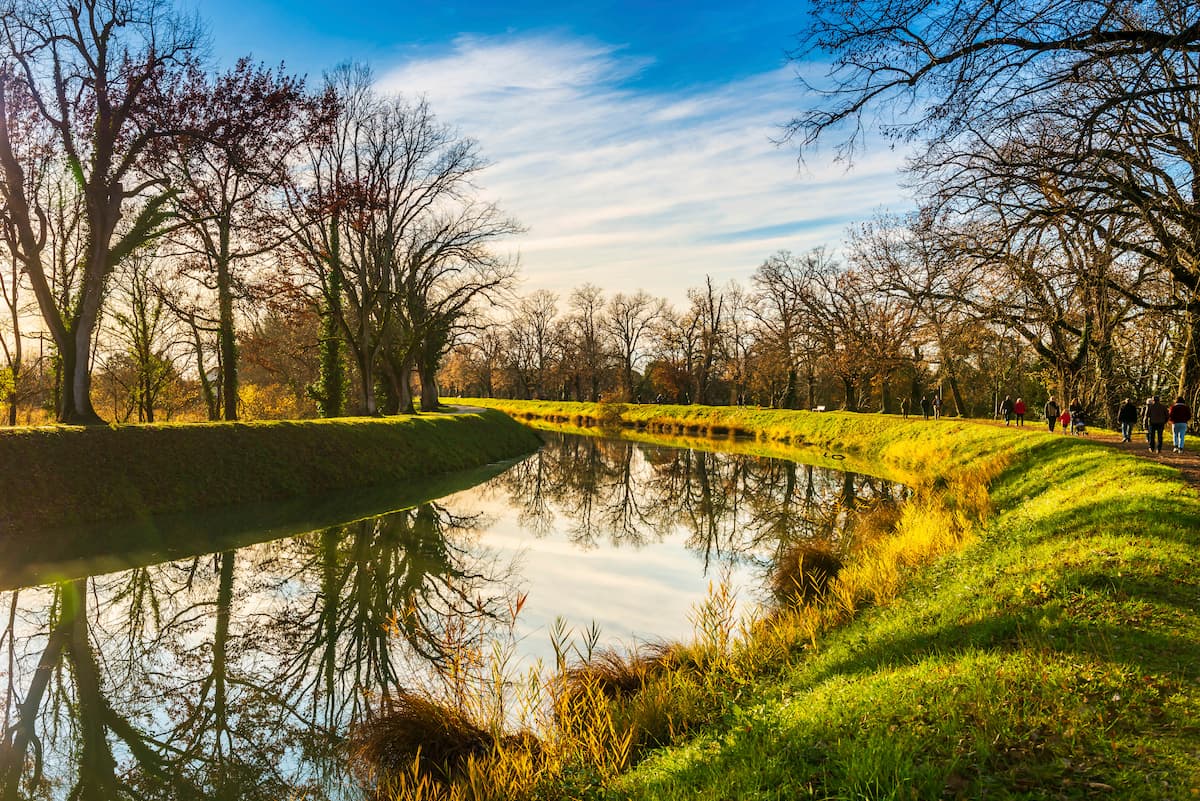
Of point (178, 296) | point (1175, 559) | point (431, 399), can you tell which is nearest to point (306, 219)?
point (178, 296)

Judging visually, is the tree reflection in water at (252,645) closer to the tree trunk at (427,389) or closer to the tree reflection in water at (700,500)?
the tree reflection in water at (700,500)

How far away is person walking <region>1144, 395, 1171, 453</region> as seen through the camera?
1667 centimetres

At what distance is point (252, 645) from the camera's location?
7.61 meters

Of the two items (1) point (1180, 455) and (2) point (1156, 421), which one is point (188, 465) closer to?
(2) point (1156, 421)

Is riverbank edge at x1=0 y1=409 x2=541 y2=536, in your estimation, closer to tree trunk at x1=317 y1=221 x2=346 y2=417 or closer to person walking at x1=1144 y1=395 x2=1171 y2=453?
tree trunk at x1=317 y1=221 x2=346 y2=417

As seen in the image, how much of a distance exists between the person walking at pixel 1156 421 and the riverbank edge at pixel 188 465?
20902 mm

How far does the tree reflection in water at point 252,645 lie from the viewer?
5.13 meters

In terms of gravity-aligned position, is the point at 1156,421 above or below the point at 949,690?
above

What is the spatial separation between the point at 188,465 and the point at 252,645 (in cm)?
925

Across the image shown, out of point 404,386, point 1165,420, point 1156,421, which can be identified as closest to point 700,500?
point 1156,421

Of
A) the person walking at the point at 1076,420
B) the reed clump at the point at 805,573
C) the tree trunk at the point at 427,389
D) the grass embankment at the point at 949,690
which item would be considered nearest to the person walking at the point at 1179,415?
the person walking at the point at 1076,420

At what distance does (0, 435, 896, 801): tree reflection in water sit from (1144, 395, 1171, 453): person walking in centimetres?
877

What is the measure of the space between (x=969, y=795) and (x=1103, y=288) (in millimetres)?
10976

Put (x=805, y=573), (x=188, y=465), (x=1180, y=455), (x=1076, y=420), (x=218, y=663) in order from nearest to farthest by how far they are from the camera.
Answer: (x=218, y=663) < (x=805, y=573) < (x=188, y=465) < (x=1180, y=455) < (x=1076, y=420)
